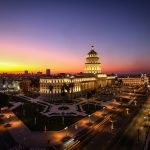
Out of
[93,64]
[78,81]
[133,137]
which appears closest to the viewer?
[133,137]

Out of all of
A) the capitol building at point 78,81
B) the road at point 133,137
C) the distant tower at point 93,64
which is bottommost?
the road at point 133,137

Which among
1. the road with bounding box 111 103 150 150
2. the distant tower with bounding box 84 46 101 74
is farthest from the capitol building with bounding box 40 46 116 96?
the road with bounding box 111 103 150 150

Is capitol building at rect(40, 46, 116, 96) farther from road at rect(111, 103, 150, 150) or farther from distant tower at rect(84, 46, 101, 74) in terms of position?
road at rect(111, 103, 150, 150)

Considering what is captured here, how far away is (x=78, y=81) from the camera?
138 m

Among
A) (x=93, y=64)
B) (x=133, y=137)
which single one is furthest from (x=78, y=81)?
(x=133, y=137)

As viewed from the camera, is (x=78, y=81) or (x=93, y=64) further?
(x=93, y=64)

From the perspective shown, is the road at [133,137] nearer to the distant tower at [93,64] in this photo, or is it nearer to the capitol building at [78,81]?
the capitol building at [78,81]

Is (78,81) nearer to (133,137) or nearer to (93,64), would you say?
(93,64)

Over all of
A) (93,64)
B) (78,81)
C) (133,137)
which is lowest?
(133,137)

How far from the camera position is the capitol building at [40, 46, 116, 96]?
12375 cm

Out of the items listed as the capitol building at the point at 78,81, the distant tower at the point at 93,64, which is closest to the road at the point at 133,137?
the capitol building at the point at 78,81

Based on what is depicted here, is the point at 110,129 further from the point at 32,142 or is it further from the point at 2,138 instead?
the point at 2,138

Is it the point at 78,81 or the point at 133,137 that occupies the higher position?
the point at 78,81

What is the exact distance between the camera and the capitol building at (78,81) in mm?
123750
